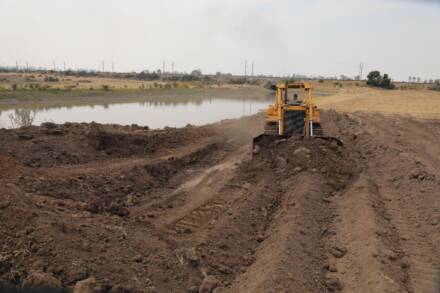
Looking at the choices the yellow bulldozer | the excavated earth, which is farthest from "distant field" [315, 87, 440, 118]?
the excavated earth

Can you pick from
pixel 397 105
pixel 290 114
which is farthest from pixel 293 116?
pixel 397 105

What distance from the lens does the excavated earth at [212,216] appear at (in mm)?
5934

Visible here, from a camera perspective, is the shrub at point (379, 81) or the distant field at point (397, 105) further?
the shrub at point (379, 81)

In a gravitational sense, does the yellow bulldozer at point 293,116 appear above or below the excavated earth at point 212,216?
above

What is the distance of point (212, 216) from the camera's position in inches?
371

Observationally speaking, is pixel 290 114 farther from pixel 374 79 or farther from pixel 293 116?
pixel 374 79

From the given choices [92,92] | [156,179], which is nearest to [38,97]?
[92,92]

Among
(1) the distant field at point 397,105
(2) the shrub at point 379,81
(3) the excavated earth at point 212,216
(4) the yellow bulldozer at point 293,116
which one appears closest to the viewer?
(3) the excavated earth at point 212,216

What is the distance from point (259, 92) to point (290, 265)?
70.0 metres

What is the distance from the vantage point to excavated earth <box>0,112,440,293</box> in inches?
234

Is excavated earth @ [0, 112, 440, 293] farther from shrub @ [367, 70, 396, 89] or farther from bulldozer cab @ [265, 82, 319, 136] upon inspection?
shrub @ [367, 70, 396, 89]

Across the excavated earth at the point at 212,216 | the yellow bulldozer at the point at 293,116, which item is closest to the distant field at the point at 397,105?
the yellow bulldozer at the point at 293,116

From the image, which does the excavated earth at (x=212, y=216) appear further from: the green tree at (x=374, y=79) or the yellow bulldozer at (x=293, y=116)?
the green tree at (x=374, y=79)

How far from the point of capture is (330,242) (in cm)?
759
